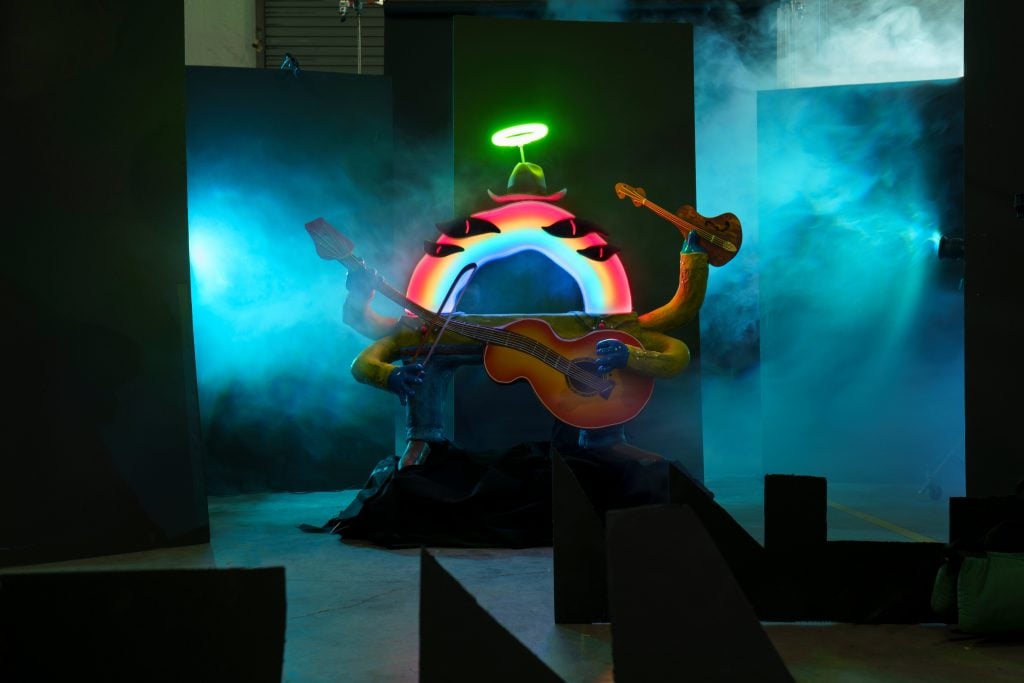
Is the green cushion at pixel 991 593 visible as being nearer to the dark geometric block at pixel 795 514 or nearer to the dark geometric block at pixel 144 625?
the dark geometric block at pixel 795 514

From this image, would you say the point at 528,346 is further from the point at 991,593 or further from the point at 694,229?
the point at 991,593

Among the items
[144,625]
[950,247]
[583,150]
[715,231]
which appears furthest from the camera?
[583,150]

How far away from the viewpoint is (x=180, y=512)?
498 cm

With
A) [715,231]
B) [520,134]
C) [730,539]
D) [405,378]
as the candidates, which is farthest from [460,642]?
[520,134]

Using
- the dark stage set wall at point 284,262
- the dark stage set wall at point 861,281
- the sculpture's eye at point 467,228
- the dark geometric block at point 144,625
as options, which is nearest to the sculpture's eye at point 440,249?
the sculpture's eye at point 467,228

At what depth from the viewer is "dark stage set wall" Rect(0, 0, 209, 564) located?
15.2 ft

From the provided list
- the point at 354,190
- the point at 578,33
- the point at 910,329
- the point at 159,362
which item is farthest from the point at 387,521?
the point at 910,329

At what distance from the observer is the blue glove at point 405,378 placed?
217 inches

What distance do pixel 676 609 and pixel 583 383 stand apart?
342 cm

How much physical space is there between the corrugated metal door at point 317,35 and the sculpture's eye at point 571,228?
4.29 m

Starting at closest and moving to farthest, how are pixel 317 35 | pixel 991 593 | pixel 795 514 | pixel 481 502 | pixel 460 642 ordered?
1. pixel 460 642
2. pixel 991 593
3. pixel 795 514
4. pixel 481 502
5. pixel 317 35

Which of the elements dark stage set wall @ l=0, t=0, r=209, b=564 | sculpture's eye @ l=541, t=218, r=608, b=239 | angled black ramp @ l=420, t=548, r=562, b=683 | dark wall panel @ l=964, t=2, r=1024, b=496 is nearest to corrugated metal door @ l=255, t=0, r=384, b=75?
sculpture's eye @ l=541, t=218, r=608, b=239

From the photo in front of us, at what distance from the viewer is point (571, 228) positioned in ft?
19.7

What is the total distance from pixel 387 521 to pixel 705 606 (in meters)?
2.98
